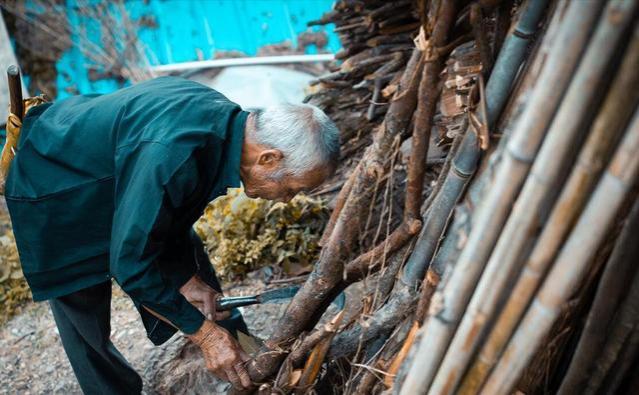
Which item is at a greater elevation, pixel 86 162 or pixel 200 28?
pixel 86 162

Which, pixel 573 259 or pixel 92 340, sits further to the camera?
pixel 92 340

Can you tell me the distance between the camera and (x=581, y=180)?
1153mm

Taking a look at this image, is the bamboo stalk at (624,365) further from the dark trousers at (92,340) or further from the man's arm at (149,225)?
the dark trousers at (92,340)

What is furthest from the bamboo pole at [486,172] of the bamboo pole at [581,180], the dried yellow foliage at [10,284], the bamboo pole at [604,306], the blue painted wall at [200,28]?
the blue painted wall at [200,28]

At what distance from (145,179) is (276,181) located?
509 millimetres

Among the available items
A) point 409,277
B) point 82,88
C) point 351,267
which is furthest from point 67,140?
point 82,88

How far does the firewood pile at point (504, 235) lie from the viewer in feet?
3.65

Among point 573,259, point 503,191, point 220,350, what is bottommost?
point 220,350

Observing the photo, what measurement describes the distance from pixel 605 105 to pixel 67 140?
1.93 metres

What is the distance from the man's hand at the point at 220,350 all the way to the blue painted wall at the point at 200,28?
508 centimetres

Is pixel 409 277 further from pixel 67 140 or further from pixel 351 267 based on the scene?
pixel 67 140

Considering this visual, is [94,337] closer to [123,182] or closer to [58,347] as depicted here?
[123,182]

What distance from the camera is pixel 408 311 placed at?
195cm

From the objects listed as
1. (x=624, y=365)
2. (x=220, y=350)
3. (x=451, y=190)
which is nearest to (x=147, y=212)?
(x=220, y=350)
